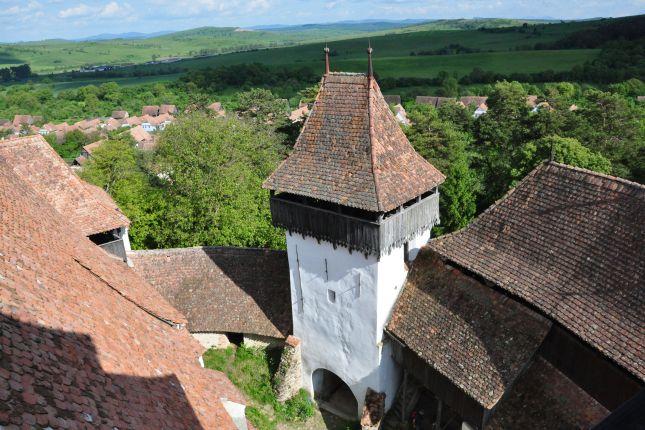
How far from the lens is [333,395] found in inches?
784

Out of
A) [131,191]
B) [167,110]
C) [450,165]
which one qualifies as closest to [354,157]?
[131,191]

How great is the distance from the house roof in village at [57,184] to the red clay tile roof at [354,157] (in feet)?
24.4

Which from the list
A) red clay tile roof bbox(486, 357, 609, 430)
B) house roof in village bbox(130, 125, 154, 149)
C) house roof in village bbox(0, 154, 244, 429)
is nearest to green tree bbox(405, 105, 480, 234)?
red clay tile roof bbox(486, 357, 609, 430)

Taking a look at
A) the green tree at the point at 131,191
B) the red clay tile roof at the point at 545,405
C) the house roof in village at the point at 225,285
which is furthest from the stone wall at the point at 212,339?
the red clay tile roof at the point at 545,405

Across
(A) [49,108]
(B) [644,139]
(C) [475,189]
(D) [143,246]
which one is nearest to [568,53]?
(B) [644,139]

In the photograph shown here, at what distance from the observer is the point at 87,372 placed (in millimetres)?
7770

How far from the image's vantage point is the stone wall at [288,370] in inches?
725

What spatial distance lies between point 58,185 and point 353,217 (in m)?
11.9

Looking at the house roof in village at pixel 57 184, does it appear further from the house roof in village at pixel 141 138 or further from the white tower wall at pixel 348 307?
the house roof in village at pixel 141 138

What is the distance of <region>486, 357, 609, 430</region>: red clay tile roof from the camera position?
482 inches

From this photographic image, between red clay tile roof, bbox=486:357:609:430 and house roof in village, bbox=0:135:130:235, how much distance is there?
1536 cm

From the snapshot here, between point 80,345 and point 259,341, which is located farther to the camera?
point 259,341

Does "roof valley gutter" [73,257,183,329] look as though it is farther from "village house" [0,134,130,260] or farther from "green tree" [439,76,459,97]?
"green tree" [439,76,459,97]

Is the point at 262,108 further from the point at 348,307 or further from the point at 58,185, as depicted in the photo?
the point at 348,307
